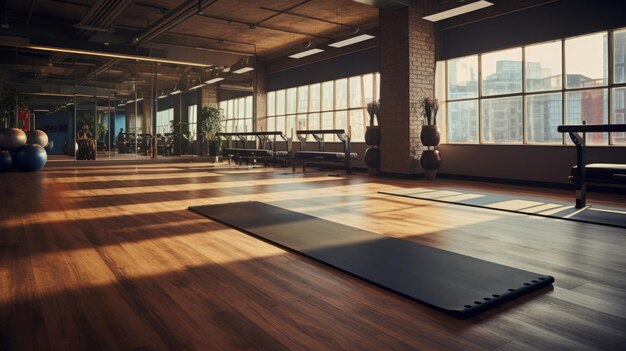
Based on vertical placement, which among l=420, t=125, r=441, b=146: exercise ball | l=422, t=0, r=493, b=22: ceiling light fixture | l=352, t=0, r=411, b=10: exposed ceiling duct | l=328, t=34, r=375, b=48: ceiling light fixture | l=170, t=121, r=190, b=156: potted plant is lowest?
l=420, t=125, r=441, b=146: exercise ball

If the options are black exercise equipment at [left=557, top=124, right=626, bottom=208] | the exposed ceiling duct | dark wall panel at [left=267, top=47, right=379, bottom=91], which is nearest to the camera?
black exercise equipment at [left=557, top=124, right=626, bottom=208]

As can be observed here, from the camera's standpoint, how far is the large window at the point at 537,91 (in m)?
6.14

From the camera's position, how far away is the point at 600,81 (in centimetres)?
623

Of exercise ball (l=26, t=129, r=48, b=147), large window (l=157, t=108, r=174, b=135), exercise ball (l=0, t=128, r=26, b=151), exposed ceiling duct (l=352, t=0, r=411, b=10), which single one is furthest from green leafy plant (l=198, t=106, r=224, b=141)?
exposed ceiling duct (l=352, t=0, r=411, b=10)

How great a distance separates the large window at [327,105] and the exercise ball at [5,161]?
6.77 meters

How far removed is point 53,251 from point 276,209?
2.05 metres

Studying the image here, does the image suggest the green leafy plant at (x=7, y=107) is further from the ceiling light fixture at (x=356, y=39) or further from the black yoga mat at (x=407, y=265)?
the black yoga mat at (x=407, y=265)

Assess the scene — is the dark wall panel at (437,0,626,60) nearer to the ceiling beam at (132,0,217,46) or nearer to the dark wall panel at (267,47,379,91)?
the dark wall panel at (267,47,379,91)

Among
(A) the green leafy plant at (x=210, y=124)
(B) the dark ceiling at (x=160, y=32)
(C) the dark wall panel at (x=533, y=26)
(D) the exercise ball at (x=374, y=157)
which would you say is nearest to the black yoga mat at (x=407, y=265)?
(B) the dark ceiling at (x=160, y=32)

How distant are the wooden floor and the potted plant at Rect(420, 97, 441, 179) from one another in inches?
141

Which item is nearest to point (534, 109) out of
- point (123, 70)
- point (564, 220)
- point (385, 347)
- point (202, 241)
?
point (564, 220)

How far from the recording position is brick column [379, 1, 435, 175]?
7.84m

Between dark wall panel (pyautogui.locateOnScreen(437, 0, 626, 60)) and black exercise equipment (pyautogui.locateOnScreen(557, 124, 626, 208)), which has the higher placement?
dark wall panel (pyautogui.locateOnScreen(437, 0, 626, 60))

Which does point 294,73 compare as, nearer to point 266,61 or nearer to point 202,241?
point 266,61
